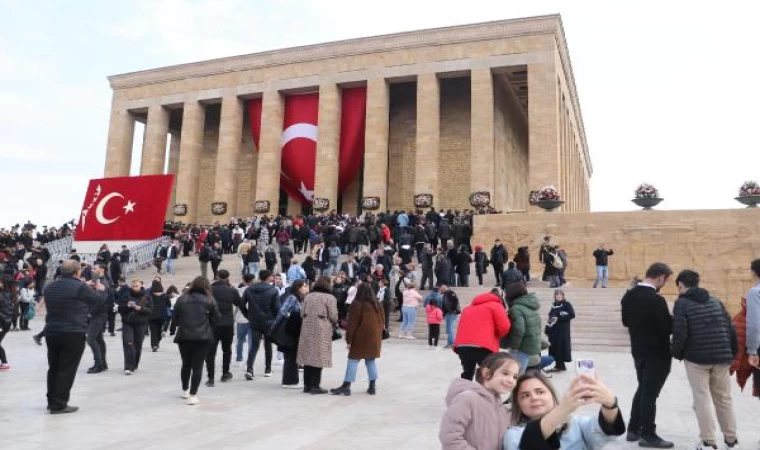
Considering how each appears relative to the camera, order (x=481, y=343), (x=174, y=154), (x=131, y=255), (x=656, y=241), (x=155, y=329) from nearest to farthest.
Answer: (x=481, y=343), (x=155, y=329), (x=656, y=241), (x=131, y=255), (x=174, y=154)

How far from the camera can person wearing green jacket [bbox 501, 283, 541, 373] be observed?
535 cm

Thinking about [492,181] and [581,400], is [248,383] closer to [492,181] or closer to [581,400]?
[581,400]

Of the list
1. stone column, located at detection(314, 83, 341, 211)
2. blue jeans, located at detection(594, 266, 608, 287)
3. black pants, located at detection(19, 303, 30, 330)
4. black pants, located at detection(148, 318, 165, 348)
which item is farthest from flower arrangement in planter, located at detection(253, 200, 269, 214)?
black pants, located at detection(148, 318, 165, 348)

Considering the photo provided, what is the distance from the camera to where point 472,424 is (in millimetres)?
2254

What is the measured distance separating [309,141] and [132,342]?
72.4 feet

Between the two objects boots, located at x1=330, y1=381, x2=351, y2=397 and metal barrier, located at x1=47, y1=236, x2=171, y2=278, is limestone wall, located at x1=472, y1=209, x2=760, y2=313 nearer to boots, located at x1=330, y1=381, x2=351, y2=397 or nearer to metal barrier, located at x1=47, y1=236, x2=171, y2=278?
boots, located at x1=330, y1=381, x2=351, y2=397

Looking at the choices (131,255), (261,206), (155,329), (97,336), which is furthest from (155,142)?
(97,336)

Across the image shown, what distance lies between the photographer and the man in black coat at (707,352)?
433cm

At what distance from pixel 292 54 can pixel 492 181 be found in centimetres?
1203

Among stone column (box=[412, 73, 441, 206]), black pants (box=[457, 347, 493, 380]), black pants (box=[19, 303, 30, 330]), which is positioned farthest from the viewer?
stone column (box=[412, 73, 441, 206])

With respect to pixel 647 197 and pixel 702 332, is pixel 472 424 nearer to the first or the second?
pixel 702 332

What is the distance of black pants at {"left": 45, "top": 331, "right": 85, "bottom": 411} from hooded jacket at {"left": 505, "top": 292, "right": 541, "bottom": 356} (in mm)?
3976

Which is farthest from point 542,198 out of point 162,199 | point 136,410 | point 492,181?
point 136,410

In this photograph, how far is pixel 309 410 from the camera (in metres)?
5.59
